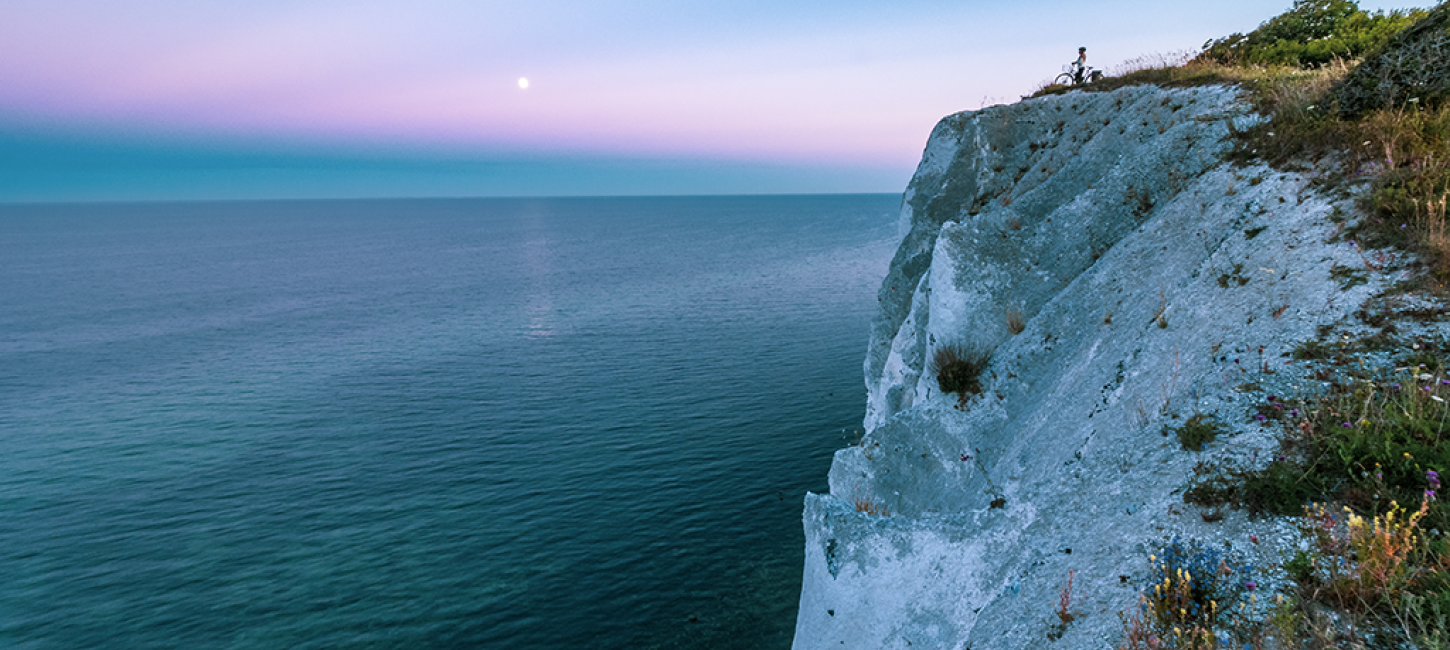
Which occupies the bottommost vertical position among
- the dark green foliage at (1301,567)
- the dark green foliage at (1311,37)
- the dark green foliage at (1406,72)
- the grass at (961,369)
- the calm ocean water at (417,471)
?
the calm ocean water at (417,471)

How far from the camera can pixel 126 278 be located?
111 meters

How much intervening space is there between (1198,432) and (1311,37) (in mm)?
26732

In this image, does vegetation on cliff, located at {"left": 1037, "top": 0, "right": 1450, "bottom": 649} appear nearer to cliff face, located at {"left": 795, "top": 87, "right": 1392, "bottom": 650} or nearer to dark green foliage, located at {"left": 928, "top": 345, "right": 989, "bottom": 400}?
cliff face, located at {"left": 795, "top": 87, "right": 1392, "bottom": 650}

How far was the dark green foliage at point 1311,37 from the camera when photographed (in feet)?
70.0

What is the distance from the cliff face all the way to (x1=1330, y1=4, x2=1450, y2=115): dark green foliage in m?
1.90

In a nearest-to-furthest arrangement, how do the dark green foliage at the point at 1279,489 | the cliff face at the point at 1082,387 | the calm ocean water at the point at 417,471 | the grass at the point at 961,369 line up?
the dark green foliage at the point at 1279,489, the cliff face at the point at 1082,387, the grass at the point at 961,369, the calm ocean water at the point at 417,471

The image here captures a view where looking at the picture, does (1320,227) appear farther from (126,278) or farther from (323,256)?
(323,256)

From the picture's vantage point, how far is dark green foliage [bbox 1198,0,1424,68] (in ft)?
70.0

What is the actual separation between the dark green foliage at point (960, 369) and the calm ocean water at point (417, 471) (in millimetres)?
12403

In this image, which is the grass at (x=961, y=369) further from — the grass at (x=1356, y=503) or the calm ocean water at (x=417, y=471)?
the calm ocean water at (x=417, y=471)

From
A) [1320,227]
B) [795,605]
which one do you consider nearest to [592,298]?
[795,605]

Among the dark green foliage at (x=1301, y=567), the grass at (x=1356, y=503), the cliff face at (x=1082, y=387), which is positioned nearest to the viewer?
the grass at (x=1356, y=503)

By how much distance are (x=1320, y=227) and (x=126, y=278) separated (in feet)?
497

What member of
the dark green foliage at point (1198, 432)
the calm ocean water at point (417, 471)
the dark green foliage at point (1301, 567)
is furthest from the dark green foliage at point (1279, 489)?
the calm ocean water at point (417, 471)
